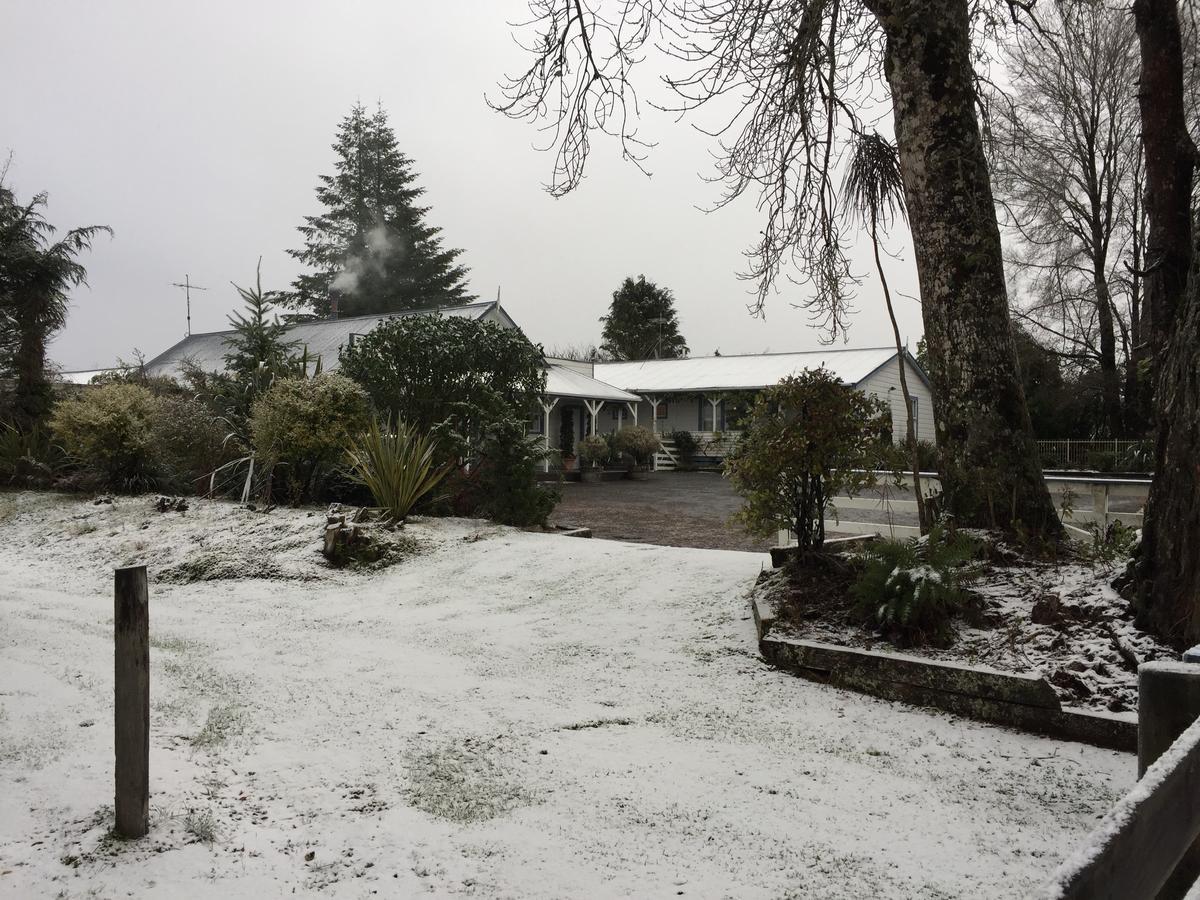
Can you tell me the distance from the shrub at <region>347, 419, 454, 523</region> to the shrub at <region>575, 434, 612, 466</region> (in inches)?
554

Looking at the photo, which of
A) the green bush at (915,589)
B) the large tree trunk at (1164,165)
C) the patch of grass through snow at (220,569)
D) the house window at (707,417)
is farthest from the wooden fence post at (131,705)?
the house window at (707,417)

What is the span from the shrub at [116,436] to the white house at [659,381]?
11533mm

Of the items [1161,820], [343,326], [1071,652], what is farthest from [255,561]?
[343,326]

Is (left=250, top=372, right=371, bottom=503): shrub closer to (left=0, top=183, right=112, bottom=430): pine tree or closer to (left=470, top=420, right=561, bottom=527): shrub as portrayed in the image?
(left=470, top=420, right=561, bottom=527): shrub

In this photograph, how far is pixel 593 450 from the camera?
79.6 feet

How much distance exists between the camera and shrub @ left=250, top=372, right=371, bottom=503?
10.6m

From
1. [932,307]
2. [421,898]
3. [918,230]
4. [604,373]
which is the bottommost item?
[421,898]

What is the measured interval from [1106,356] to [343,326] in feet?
82.7

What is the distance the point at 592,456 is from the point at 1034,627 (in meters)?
20.2

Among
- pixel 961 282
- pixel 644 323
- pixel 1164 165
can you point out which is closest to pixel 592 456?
pixel 961 282

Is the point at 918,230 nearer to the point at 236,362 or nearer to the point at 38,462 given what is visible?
the point at 236,362

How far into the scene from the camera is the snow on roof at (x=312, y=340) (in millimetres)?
24125

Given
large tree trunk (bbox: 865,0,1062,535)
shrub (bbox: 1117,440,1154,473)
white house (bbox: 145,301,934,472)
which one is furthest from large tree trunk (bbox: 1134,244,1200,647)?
white house (bbox: 145,301,934,472)

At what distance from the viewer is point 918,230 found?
600 centimetres
